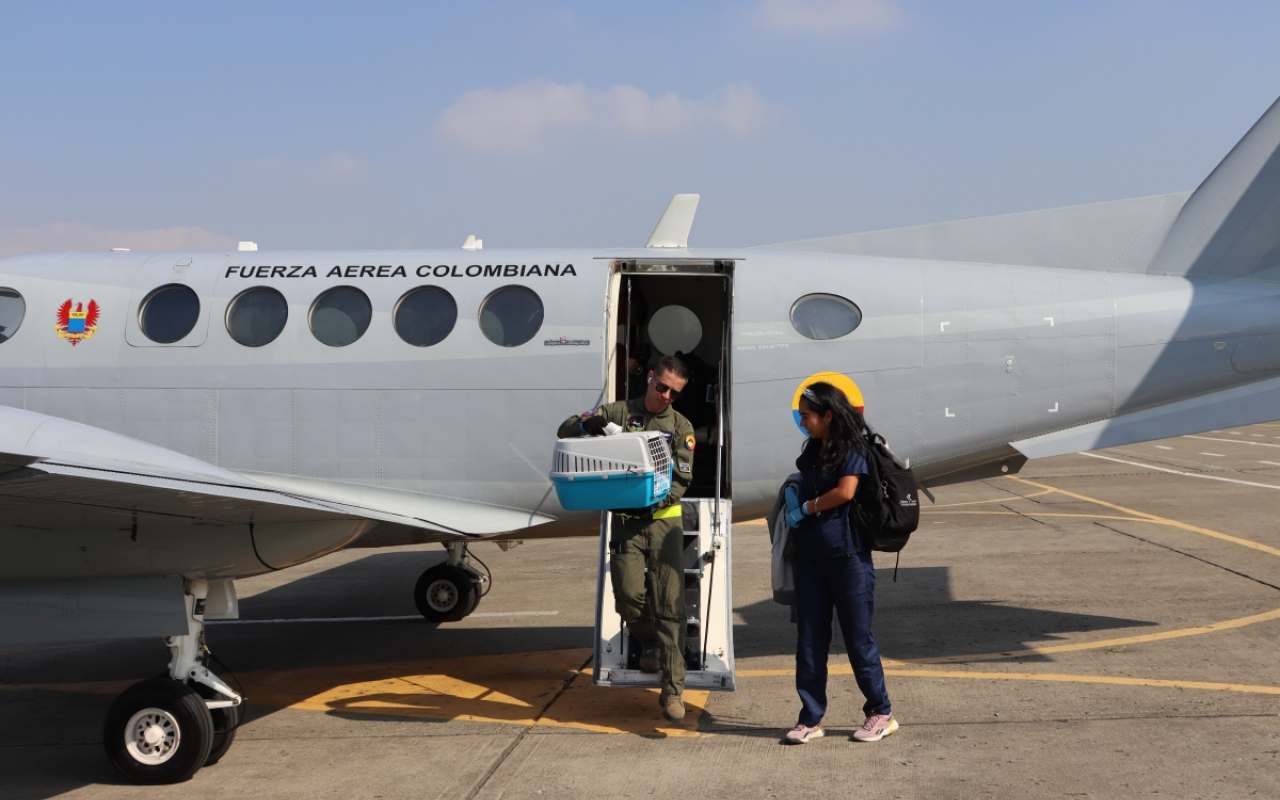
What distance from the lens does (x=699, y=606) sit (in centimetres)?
725

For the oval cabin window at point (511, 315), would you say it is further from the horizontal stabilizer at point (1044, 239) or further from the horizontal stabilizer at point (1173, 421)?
the horizontal stabilizer at point (1173, 421)

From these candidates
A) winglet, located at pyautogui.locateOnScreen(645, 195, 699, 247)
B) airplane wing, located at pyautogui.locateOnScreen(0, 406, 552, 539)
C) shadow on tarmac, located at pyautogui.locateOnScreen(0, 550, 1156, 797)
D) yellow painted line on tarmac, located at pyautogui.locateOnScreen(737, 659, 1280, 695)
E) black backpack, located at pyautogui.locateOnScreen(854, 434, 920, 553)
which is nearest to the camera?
airplane wing, located at pyautogui.locateOnScreen(0, 406, 552, 539)

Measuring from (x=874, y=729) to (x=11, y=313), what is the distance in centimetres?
767

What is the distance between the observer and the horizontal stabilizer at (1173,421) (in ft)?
25.1

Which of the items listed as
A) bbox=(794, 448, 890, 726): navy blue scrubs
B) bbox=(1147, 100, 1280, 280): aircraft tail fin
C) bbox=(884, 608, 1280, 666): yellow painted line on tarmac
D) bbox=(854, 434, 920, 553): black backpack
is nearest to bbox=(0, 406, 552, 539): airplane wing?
bbox=(794, 448, 890, 726): navy blue scrubs

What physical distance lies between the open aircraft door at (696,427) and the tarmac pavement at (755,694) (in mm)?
418

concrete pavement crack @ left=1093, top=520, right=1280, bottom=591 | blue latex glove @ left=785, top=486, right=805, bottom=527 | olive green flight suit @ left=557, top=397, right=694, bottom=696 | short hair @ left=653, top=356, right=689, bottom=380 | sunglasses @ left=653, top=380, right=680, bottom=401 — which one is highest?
short hair @ left=653, top=356, right=689, bottom=380

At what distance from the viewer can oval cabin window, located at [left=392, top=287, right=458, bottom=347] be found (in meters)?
7.94

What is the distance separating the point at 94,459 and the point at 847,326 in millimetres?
5421

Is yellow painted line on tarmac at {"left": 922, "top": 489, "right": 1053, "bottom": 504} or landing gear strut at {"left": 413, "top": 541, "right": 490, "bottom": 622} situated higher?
yellow painted line on tarmac at {"left": 922, "top": 489, "right": 1053, "bottom": 504}

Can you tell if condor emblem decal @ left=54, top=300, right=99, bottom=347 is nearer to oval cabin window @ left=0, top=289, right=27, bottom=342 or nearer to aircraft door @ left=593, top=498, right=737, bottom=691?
oval cabin window @ left=0, top=289, right=27, bottom=342

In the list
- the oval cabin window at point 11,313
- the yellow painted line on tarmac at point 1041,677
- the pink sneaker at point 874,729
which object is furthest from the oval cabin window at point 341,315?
the pink sneaker at point 874,729

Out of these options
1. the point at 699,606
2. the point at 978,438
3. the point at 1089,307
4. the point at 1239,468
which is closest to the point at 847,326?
the point at 978,438

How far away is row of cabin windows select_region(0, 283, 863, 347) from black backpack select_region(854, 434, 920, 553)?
200cm
